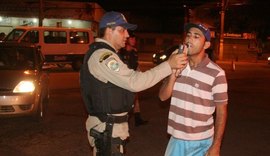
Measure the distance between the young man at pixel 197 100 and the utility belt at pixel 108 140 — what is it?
1.69 ft

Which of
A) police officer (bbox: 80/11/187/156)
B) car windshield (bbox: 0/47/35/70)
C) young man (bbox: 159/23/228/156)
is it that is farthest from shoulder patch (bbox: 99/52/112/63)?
car windshield (bbox: 0/47/35/70)

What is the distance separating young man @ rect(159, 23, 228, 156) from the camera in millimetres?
3805

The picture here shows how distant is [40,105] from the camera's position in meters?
9.34

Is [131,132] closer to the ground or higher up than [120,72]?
closer to the ground

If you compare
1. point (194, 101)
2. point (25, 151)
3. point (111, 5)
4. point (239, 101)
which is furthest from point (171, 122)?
point (111, 5)

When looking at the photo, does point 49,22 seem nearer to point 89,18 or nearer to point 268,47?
point 89,18

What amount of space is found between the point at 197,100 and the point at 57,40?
59.1ft

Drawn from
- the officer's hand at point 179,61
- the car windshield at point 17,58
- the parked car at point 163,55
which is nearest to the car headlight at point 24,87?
the car windshield at point 17,58

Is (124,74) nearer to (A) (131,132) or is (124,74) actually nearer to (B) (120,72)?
(B) (120,72)

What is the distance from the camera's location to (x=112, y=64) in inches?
135

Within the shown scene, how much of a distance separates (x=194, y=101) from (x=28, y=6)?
128 feet

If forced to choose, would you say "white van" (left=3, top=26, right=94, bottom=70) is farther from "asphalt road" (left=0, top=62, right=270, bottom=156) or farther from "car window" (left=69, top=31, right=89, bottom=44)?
"asphalt road" (left=0, top=62, right=270, bottom=156)

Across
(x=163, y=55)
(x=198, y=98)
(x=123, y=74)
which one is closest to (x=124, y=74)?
(x=123, y=74)

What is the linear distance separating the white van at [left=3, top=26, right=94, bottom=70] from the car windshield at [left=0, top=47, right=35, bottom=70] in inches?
394
